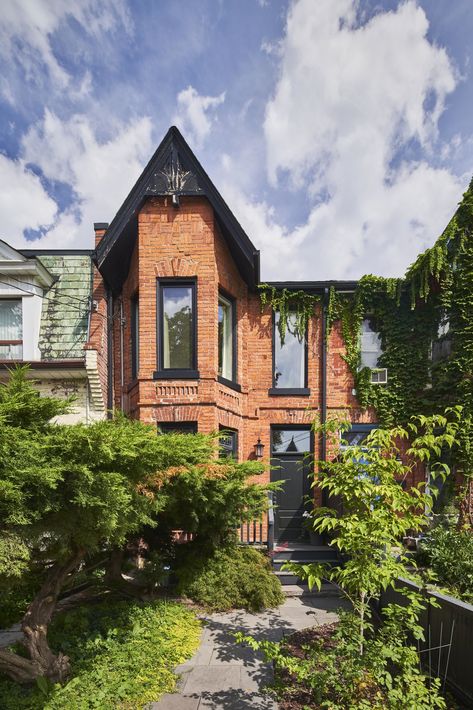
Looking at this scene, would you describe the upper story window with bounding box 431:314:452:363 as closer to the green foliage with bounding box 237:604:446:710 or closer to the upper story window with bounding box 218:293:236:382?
the upper story window with bounding box 218:293:236:382

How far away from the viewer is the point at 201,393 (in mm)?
7633

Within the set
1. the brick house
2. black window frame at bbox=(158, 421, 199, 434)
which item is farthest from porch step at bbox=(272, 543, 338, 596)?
black window frame at bbox=(158, 421, 199, 434)

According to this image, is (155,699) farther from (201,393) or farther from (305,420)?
(305,420)

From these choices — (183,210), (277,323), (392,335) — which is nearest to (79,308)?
(183,210)

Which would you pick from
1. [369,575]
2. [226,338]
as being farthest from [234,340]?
[369,575]

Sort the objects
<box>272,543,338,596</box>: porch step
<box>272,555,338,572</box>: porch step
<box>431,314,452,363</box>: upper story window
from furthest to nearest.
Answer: <box>431,314,452,363</box>: upper story window, <box>272,543,338,596</box>: porch step, <box>272,555,338,572</box>: porch step

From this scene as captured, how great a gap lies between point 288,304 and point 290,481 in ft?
15.1

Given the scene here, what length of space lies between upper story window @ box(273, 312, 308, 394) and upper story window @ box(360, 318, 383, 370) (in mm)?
1543

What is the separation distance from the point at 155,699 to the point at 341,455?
321 centimetres

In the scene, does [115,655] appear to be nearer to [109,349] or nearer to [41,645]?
[41,645]

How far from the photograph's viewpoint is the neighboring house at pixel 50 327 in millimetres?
8461

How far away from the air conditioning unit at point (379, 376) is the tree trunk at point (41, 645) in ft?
24.3

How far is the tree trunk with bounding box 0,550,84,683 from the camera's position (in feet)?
12.4

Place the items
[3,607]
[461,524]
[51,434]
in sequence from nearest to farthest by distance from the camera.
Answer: [51,434] < [3,607] < [461,524]
